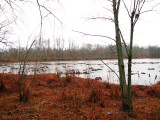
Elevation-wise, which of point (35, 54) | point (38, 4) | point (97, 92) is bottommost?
point (97, 92)

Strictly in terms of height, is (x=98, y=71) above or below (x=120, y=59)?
below

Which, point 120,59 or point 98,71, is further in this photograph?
point 98,71

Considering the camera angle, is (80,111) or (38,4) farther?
(80,111)

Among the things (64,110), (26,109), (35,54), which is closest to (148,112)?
(64,110)

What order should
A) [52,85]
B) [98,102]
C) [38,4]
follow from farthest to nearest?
[52,85] < [98,102] < [38,4]

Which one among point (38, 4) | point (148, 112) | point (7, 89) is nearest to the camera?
point (38, 4)

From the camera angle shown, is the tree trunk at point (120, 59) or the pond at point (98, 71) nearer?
the tree trunk at point (120, 59)

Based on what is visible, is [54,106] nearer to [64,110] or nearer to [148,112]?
[64,110]

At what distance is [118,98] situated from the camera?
4.14m

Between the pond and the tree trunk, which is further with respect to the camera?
the pond

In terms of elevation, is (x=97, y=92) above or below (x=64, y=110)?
above

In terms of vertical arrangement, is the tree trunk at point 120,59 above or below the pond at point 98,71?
above

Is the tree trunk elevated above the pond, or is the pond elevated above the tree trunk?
the tree trunk

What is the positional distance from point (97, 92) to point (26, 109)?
2.26 m
